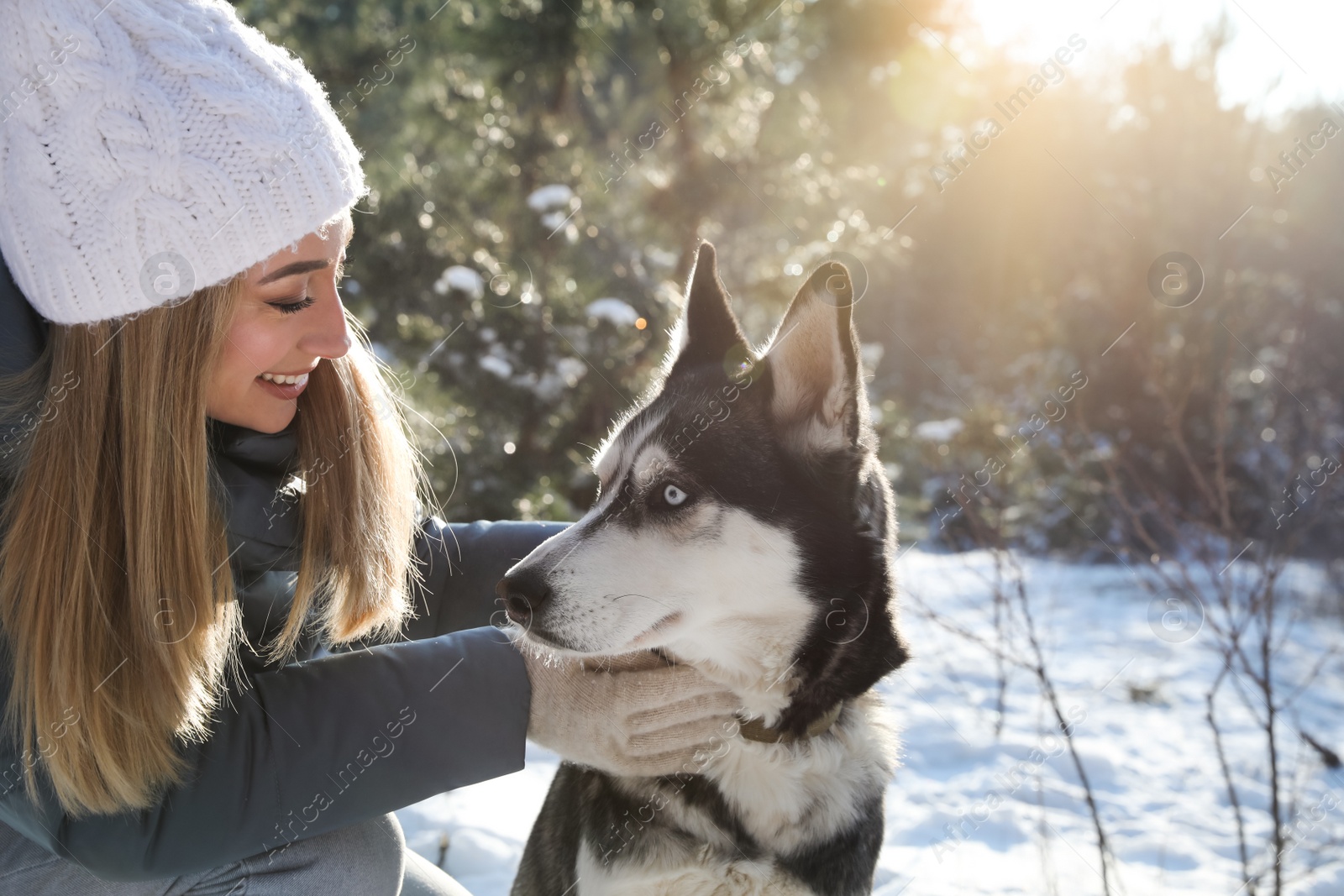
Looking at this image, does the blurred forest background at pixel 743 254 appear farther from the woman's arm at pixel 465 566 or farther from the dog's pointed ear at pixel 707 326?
the dog's pointed ear at pixel 707 326

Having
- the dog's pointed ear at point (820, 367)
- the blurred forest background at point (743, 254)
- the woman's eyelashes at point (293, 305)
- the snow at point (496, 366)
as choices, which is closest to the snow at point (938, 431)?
the blurred forest background at point (743, 254)

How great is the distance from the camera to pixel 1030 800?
3338 millimetres

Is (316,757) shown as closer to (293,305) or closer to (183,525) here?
(183,525)

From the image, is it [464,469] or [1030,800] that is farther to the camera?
[464,469]

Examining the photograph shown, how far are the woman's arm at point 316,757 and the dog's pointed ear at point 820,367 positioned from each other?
741mm

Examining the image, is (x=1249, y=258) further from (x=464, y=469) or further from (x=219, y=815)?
(x=219, y=815)

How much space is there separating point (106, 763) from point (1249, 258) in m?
11.2

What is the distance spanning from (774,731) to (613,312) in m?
2.86

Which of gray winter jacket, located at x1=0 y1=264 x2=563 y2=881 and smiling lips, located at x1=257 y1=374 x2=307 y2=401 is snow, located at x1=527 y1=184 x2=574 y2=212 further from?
gray winter jacket, located at x1=0 y1=264 x2=563 y2=881

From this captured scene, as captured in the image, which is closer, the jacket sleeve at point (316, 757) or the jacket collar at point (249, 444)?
→ the jacket sleeve at point (316, 757)

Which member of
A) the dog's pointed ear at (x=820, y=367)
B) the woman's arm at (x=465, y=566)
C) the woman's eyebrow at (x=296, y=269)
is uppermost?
the dog's pointed ear at (x=820, y=367)

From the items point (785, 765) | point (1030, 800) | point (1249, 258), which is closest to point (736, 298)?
point (1030, 800)

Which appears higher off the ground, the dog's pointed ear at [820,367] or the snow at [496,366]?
the dog's pointed ear at [820,367]

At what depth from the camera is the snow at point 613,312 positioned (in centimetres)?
430
